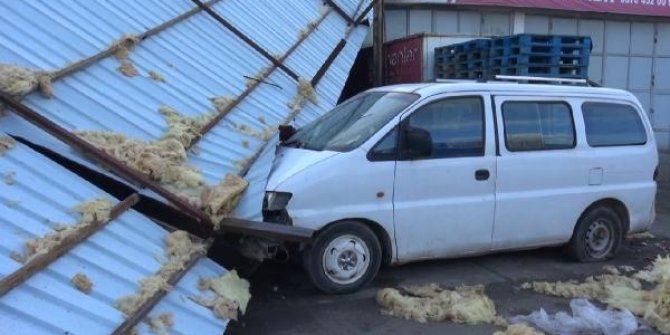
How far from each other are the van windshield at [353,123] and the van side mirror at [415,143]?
0.79 feet

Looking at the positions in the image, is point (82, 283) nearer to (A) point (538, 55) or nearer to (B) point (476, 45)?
(A) point (538, 55)

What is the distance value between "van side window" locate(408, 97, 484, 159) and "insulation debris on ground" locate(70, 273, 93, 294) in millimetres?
3262

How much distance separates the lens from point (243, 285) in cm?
481

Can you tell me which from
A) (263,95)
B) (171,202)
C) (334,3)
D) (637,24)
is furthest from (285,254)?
(637,24)

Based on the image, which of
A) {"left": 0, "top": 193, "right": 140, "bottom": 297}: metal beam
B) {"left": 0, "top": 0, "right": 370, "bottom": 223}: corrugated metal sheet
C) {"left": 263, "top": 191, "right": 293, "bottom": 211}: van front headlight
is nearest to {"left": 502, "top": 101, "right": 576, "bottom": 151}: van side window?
{"left": 263, "top": 191, "right": 293, "bottom": 211}: van front headlight

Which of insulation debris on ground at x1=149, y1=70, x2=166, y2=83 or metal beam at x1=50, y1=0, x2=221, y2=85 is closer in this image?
metal beam at x1=50, y1=0, x2=221, y2=85

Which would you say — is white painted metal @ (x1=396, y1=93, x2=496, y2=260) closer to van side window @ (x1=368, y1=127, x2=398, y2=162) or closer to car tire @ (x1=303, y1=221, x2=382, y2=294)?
van side window @ (x1=368, y1=127, x2=398, y2=162)

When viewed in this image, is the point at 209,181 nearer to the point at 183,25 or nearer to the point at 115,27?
the point at 115,27

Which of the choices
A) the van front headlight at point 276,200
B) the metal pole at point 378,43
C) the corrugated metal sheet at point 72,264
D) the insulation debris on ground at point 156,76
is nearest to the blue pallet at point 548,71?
the metal pole at point 378,43

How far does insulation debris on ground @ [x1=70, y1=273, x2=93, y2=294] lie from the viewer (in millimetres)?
3602

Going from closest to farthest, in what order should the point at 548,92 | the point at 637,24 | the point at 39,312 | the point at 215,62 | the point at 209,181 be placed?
the point at 39,312 < the point at 209,181 < the point at 548,92 < the point at 215,62 < the point at 637,24

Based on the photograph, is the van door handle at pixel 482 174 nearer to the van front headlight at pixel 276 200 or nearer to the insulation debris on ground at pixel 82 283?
the van front headlight at pixel 276 200

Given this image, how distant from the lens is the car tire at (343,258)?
18.7ft

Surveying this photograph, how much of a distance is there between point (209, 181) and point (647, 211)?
4.78m
